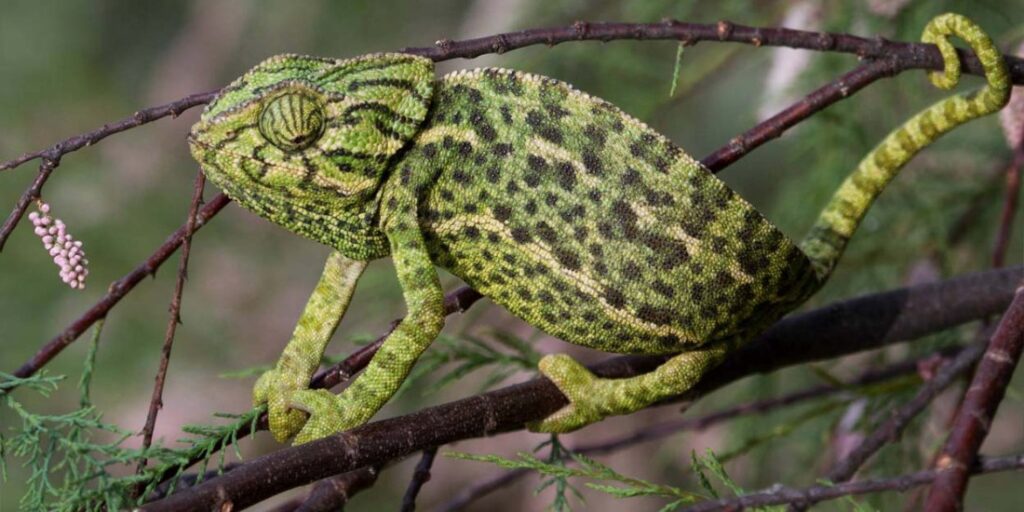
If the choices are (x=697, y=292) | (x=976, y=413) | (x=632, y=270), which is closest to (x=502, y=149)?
(x=632, y=270)

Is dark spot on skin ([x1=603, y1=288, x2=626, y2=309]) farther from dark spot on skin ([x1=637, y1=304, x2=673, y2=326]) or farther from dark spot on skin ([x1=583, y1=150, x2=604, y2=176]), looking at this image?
dark spot on skin ([x1=583, y1=150, x2=604, y2=176])

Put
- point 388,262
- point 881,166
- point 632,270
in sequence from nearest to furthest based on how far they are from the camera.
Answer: point 632,270 → point 881,166 → point 388,262

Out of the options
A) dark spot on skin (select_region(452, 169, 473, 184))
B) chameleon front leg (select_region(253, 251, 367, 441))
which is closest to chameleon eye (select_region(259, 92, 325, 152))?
dark spot on skin (select_region(452, 169, 473, 184))

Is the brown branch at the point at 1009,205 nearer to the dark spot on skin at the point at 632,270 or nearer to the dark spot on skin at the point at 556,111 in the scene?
the dark spot on skin at the point at 632,270

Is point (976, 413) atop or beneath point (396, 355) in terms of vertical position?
beneath

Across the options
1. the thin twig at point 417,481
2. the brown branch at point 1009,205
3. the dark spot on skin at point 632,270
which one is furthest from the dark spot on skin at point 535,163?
the brown branch at point 1009,205

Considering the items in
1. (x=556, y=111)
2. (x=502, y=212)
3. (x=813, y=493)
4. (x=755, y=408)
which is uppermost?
(x=556, y=111)

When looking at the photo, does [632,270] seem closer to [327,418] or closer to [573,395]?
[573,395]

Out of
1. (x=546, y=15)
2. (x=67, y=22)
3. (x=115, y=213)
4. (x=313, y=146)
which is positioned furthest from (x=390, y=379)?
(x=67, y=22)
